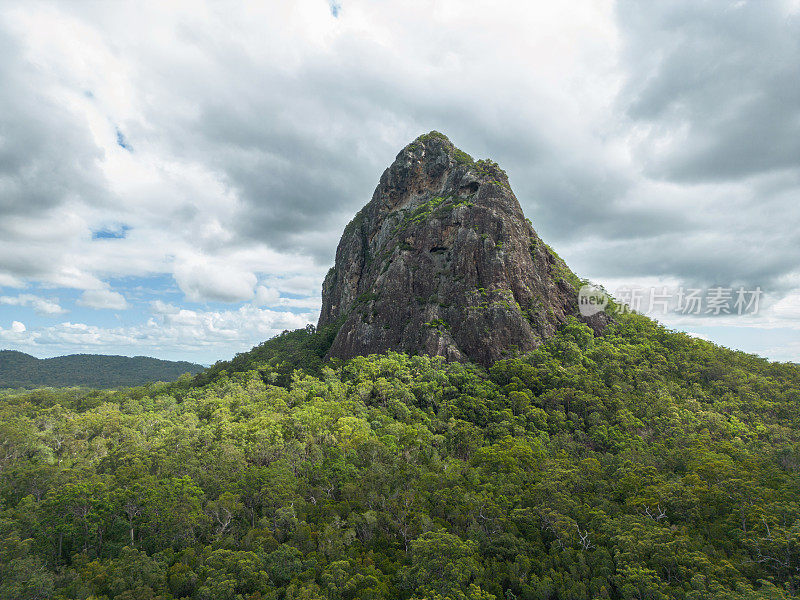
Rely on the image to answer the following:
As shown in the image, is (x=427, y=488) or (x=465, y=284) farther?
(x=465, y=284)

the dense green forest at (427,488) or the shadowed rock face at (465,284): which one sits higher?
the shadowed rock face at (465,284)

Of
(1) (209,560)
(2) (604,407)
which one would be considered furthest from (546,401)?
(1) (209,560)

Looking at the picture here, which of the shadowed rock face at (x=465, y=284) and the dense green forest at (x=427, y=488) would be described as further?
the shadowed rock face at (x=465, y=284)

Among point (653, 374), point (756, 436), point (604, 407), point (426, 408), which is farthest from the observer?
point (653, 374)

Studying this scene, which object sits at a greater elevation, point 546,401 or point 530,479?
point 546,401

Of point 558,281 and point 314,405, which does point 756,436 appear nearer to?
point 558,281
